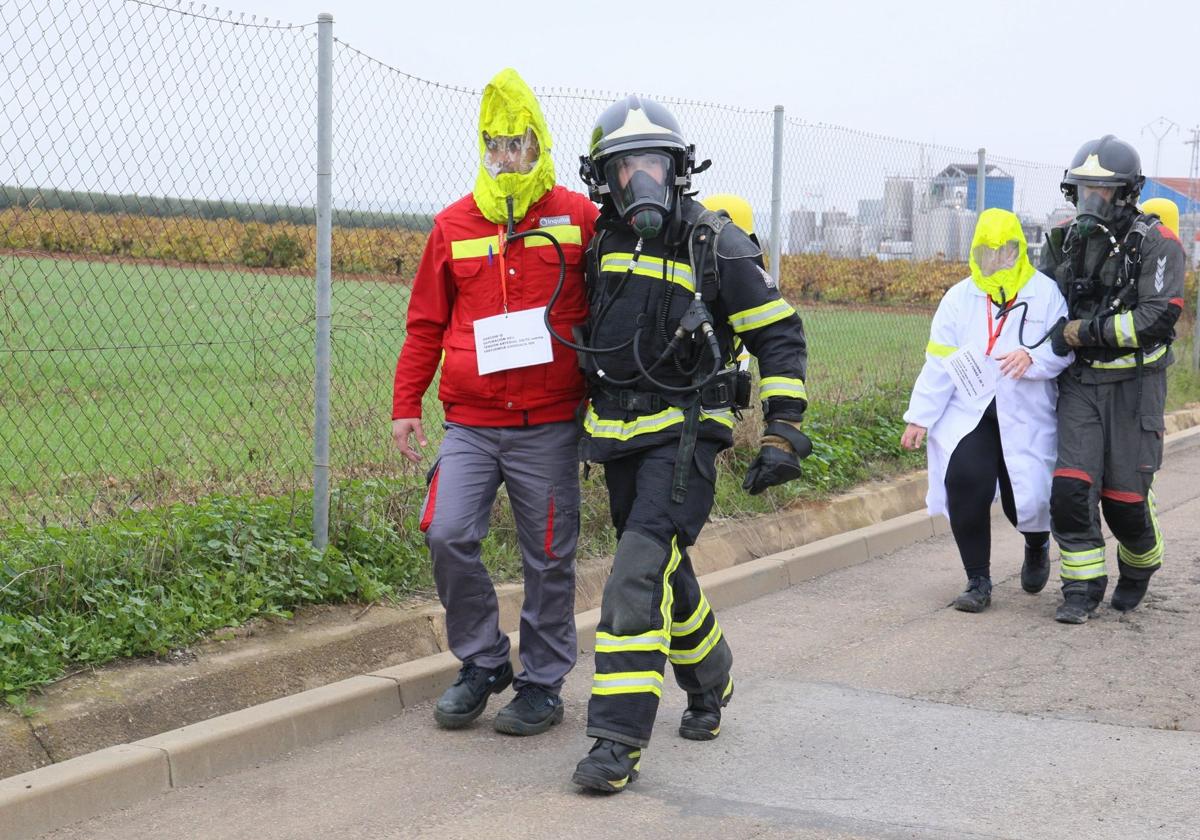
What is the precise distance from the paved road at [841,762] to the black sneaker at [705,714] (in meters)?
0.06

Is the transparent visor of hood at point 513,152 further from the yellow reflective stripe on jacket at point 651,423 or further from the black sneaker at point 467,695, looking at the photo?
the black sneaker at point 467,695

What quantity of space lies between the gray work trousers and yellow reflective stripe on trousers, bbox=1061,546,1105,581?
2.86 m

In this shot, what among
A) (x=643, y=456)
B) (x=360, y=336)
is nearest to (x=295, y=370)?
(x=360, y=336)

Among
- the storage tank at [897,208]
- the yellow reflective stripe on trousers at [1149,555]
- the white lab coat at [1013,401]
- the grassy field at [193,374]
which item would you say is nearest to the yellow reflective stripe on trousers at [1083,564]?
the yellow reflective stripe on trousers at [1149,555]

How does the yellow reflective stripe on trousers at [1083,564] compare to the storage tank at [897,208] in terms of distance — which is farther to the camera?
the storage tank at [897,208]

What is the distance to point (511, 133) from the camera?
511 centimetres

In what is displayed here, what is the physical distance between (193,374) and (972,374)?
5.59m

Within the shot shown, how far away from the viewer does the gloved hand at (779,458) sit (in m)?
4.77

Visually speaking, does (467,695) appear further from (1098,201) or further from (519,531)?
(1098,201)

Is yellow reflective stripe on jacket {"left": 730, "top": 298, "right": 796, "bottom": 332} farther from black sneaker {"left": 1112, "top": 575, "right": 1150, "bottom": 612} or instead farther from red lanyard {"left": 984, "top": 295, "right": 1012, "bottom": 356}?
black sneaker {"left": 1112, "top": 575, "right": 1150, "bottom": 612}

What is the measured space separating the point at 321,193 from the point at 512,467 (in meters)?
1.72

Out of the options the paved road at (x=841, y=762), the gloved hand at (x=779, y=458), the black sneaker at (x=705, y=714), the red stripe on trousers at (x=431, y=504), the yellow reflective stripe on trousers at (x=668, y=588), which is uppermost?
the gloved hand at (x=779, y=458)

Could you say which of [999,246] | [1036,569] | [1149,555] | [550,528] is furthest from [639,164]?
[1036,569]

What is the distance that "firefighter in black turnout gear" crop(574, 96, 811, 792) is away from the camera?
4.70 metres
